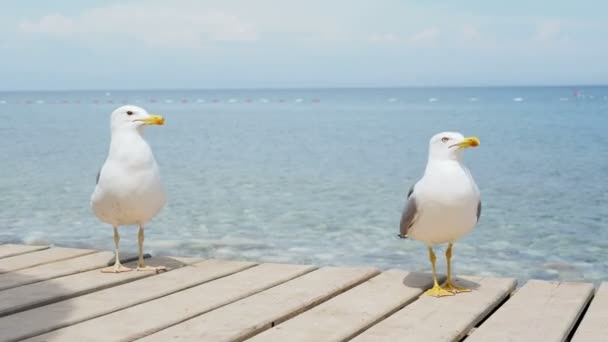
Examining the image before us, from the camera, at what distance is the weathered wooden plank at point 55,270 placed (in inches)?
193

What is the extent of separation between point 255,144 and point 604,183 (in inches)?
466

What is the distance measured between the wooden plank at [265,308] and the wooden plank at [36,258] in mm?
1726

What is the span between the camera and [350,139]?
88.5 ft

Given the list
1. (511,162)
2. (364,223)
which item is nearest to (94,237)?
(364,223)

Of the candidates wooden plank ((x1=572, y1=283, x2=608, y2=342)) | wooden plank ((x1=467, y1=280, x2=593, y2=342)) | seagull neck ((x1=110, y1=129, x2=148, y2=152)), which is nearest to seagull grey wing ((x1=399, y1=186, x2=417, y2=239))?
wooden plank ((x1=467, y1=280, x2=593, y2=342))

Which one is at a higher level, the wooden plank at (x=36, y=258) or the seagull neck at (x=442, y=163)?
the seagull neck at (x=442, y=163)

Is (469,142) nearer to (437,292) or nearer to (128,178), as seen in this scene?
(437,292)

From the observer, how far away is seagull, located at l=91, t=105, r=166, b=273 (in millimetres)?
5047

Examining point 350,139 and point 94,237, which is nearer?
point 94,237

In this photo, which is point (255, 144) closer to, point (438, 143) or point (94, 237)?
point (94, 237)

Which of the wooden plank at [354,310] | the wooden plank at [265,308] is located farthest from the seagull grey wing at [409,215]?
the wooden plank at [265,308]

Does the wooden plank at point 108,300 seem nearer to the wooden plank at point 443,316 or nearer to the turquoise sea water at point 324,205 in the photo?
the wooden plank at point 443,316

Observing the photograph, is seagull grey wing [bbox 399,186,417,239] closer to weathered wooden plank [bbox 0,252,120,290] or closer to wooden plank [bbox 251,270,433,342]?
wooden plank [bbox 251,270,433,342]

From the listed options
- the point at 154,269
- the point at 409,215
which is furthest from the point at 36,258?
the point at 409,215
